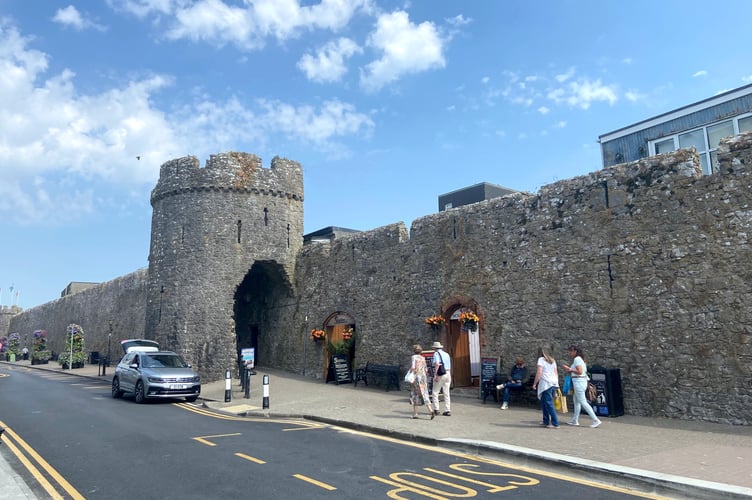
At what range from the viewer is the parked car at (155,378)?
49.9 feet

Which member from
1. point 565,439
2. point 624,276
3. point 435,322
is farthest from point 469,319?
point 565,439

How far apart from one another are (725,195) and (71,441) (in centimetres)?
1310

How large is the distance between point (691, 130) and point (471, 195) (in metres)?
13.7

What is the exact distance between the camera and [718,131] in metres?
19.8

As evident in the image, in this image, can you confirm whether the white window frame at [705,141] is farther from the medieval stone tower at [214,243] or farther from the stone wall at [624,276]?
the medieval stone tower at [214,243]

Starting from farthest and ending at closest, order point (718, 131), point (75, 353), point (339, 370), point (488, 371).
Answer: point (75, 353) → point (718, 131) → point (339, 370) → point (488, 371)

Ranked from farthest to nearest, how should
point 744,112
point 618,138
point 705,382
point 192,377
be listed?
1. point 618,138
2. point 744,112
3. point 192,377
4. point 705,382

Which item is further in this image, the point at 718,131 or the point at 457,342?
the point at 718,131

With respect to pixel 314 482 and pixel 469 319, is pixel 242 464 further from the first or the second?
pixel 469 319

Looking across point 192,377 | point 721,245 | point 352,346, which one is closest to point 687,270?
point 721,245

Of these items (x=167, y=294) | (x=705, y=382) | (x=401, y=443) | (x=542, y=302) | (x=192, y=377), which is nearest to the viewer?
(x=401, y=443)

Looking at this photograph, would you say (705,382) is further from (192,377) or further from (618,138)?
(618,138)

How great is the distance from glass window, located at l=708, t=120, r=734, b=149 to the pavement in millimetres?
13306

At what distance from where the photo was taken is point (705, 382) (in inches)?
410
